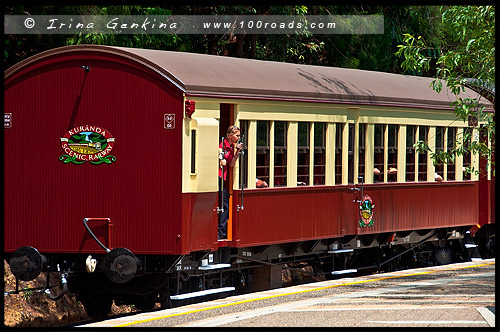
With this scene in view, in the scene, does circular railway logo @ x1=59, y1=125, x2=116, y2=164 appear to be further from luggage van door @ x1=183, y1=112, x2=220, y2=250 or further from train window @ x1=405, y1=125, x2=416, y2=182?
train window @ x1=405, y1=125, x2=416, y2=182

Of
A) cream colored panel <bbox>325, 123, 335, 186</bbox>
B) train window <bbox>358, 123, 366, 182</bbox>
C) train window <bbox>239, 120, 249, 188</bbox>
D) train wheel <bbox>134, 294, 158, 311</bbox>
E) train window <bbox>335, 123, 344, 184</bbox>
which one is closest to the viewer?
train wheel <bbox>134, 294, 158, 311</bbox>

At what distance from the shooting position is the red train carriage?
1298 cm

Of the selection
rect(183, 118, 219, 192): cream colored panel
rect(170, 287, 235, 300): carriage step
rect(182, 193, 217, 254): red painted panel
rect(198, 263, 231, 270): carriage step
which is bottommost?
rect(170, 287, 235, 300): carriage step

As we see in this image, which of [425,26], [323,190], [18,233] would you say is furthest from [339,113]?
[425,26]

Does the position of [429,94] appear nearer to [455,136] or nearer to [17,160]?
[455,136]

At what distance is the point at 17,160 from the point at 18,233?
910mm

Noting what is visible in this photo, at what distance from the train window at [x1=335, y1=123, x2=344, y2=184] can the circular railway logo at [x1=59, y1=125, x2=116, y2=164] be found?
163 inches

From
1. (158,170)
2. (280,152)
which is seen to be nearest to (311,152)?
(280,152)

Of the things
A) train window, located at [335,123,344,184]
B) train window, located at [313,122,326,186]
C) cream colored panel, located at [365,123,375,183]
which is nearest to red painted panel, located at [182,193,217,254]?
train window, located at [313,122,326,186]

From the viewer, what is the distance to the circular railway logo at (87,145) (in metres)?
13.1

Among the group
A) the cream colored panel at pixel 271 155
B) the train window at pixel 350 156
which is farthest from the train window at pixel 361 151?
the cream colored panel at pixel 271 155

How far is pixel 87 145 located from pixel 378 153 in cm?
550

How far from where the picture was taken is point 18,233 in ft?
44.7

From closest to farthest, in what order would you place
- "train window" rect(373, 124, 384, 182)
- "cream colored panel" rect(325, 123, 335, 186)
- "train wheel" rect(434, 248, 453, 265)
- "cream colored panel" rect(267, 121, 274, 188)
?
"cream colored panel" rect(267, 121, 274, 188) → "cream colored panel" rect(325, 123, 335, 186) → "train window" rect(373, 124, 384, 182) → "train wheel" rect(434, 248, 453, 265)
